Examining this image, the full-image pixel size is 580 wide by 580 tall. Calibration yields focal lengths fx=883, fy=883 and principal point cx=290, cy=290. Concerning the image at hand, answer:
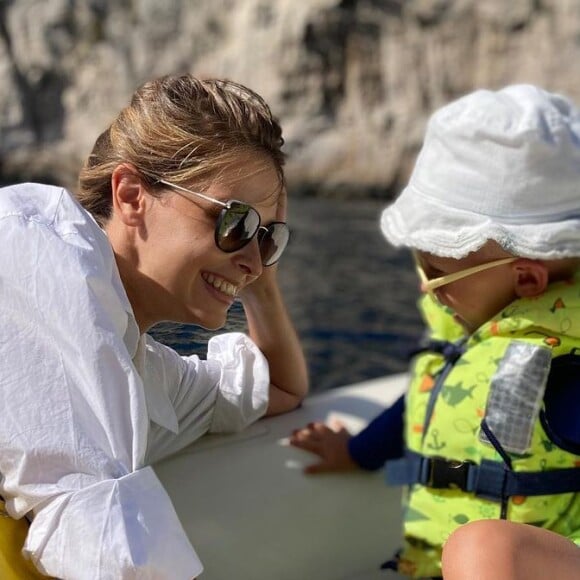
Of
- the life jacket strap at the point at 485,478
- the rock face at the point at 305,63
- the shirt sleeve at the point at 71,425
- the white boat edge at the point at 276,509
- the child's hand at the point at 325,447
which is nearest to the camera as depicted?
the shirt sleeve at the point at 71,425

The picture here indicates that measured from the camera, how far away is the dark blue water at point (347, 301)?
5.66 m

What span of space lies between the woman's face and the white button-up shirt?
135 millimetres

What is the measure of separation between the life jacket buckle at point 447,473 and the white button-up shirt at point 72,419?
61cm

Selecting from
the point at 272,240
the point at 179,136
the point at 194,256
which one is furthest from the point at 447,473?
the point at 179,136

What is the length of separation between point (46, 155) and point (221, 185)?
56.4ft

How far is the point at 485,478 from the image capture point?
1.46 meters

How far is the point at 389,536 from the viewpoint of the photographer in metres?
1.80

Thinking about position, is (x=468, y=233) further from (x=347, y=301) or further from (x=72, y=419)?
(x=347, y=301)

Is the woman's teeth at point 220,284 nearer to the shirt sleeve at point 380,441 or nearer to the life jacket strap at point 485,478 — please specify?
the life jacket strap at point 485,478

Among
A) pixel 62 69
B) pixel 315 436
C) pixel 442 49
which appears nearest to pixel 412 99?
pixel 442 49

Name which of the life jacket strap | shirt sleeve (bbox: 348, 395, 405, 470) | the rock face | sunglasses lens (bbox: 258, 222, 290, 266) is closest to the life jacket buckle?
the life jacket strap

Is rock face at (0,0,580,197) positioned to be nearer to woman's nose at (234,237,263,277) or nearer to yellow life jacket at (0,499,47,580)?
woman's nose at (234,237,263,277)

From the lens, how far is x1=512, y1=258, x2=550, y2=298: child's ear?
150cm

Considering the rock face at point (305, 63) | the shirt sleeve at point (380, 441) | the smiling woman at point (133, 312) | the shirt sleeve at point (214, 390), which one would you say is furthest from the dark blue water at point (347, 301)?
the rock face at point (305, 63)
